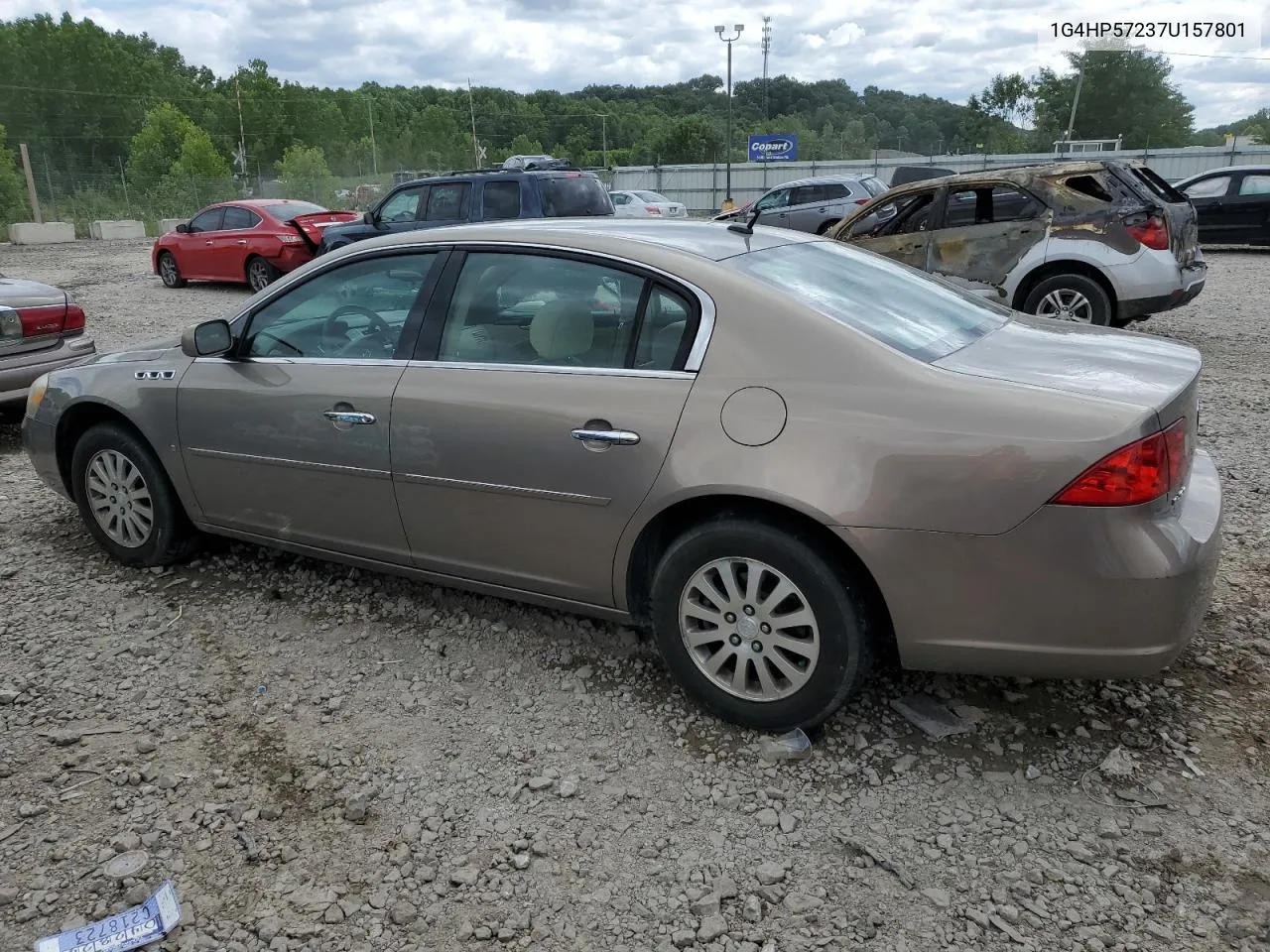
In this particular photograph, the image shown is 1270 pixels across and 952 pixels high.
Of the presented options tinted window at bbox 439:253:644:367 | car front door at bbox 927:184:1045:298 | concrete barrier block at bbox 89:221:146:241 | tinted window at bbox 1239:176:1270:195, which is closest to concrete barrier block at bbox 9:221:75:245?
concrete barrier block at bbox 89:221:146:241

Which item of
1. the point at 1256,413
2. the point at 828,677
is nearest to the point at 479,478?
the point at 828,677

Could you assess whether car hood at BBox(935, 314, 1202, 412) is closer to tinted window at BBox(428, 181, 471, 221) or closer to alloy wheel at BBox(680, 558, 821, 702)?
alloy wheel at BBox(680, 558, 821, 702)

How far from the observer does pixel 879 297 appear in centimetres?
324

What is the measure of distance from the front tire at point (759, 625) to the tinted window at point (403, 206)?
11222mm

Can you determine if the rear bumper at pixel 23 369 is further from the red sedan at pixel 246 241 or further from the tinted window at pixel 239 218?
the tinted window at pixel 239 218

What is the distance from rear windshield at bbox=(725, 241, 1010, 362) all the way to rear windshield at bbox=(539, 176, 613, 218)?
894 centimetres

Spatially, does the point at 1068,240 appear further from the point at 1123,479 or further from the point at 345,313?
the point at 345,313

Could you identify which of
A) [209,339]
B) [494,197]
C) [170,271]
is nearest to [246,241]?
[170,271]

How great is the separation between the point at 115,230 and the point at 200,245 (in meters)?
21.5

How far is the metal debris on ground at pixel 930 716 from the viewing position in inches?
117

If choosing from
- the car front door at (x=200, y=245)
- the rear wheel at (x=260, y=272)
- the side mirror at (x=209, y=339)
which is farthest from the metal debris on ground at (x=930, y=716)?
the car front door at (x=200, y=245)

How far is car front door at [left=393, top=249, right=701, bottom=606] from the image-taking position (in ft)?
9.71

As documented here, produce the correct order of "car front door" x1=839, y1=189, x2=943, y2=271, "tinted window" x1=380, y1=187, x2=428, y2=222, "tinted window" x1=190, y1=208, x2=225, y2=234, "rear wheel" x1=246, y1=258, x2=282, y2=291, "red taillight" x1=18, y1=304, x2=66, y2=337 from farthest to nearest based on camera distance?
1. "tinted window" x1=190, y1=208, x2=225, y2=234
2. "rear wheel" x1=246, y1=258, x2=282, y2=291
3. "tinted window" x1=380, y1=187, x2=428, y2=222
4. "car front door" x1=839, y1=189, x2=943, y2=271
5. "red taillight" x1=18, y1=304, x2=66, y2=337

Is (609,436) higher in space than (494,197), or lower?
lower
